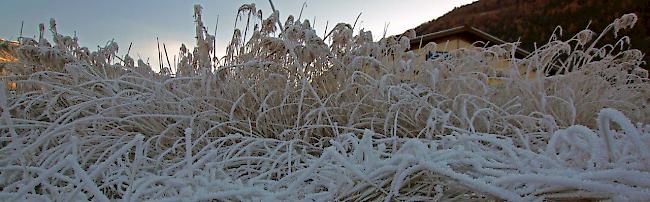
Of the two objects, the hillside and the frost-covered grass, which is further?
the hillside

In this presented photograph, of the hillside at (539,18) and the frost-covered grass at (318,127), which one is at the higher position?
the hillside at (539,18)

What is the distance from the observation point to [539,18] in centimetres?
1838

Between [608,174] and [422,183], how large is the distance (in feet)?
0.97

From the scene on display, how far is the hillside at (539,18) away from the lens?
15.1m

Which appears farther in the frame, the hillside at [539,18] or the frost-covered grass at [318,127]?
the hillside at [539,18]

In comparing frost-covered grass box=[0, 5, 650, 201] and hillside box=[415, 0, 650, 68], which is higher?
hillside box=[415, 0, 650, 68]

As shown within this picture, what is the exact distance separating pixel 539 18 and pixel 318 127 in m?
18.9

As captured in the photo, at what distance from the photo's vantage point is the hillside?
15125 mm

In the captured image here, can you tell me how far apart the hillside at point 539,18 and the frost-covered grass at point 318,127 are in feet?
41.2

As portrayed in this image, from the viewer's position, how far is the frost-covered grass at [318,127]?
26.6 inches

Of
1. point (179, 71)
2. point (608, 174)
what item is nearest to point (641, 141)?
point (608, 174)

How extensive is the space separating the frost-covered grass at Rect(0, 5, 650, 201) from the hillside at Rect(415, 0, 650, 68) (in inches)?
495

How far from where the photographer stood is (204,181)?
0.81 m

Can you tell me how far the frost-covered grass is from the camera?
68 centimetres
